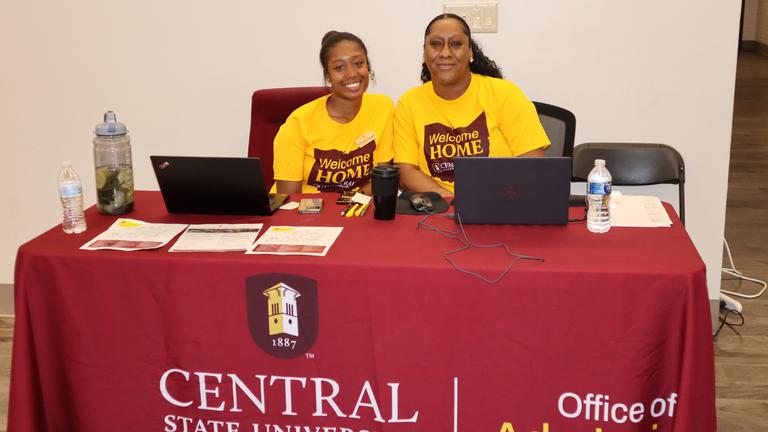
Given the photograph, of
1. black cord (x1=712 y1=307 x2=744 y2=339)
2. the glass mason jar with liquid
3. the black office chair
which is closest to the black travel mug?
the glass mason jar with liquid

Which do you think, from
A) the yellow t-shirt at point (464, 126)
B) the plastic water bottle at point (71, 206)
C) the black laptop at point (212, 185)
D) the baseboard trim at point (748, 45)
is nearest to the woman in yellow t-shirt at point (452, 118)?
the yellow t-shirt at point (464, 126)

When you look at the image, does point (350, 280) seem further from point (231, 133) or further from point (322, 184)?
point (231, 133)

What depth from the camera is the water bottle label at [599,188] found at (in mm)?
2078

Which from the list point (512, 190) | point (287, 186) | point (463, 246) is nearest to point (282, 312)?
point (463, 246)

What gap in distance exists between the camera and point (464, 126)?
2809mm

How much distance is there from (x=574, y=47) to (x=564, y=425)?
172 centimetres

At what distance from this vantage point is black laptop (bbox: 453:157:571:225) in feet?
6.58

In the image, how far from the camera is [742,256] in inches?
163

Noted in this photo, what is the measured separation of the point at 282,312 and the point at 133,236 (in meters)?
0.49

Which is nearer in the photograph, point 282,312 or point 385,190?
point 282,312

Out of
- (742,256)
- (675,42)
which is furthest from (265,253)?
(742,256)

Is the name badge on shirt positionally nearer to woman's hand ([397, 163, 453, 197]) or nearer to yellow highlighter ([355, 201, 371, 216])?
woman's hand ([397, 163, 453, 197])

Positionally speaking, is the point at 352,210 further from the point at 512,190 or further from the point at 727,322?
the point at 727,322

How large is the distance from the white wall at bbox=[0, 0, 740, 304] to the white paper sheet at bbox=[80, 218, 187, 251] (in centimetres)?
122
